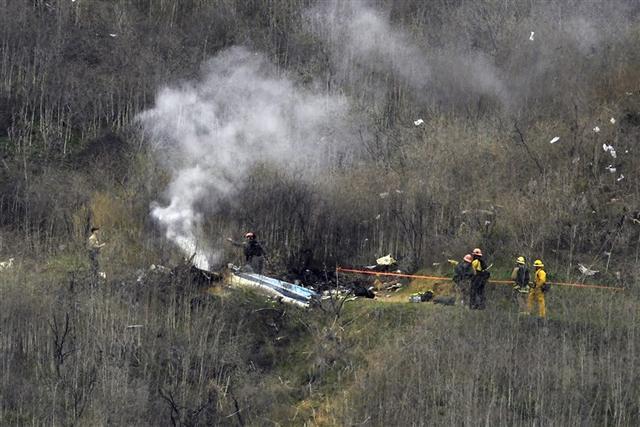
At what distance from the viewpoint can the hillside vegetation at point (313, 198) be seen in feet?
67.6

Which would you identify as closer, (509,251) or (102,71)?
(509,251)

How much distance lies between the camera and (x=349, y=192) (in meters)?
26.8

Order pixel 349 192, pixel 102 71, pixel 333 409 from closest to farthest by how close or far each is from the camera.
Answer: pixel 333 409 → pixel 349 192 → pixel 102 71

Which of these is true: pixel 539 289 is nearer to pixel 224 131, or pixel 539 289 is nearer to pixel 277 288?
pixel 277 288

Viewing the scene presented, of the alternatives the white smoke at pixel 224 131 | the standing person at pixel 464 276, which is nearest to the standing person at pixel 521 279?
the standing person at pixel 464 276

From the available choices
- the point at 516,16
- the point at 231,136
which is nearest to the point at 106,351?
the point at 231,136

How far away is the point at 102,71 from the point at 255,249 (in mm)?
10536

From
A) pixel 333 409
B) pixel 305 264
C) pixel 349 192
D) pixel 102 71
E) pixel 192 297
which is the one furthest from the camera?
pixel 102 71

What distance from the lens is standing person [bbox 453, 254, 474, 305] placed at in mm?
21475

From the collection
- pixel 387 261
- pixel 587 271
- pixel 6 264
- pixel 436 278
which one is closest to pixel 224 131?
pixel 387 261

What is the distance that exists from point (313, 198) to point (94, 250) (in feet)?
18.0

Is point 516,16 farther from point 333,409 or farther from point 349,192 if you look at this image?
point 333,409

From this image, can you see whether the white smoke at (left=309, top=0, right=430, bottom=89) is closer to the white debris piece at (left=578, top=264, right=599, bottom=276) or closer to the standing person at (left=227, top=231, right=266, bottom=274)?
the standing person at (left=227, top=231, right=266, bottom=274)

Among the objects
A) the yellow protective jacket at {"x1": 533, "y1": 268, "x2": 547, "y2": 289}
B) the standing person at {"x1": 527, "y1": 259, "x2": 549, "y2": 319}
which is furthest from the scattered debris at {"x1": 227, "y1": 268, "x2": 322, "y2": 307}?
the yellow protective jacket at {"x1": 533, "y1": 268, "x2": 547, "y2": 289}
